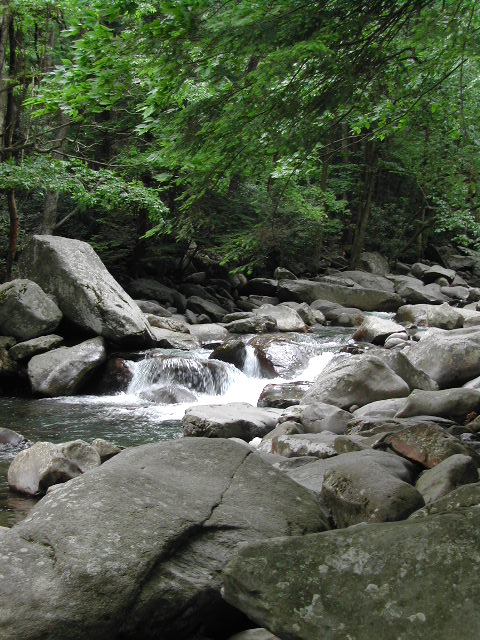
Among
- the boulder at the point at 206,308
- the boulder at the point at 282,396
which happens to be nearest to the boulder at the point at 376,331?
the boulder at the point at 282,396

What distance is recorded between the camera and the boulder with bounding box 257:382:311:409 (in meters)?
9.72

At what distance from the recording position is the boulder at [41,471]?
6031mm

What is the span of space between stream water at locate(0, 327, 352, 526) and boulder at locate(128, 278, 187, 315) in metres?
5.05

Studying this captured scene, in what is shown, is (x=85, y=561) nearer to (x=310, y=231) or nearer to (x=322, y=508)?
(x=322, y=508)

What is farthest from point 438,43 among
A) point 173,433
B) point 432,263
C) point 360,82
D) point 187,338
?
point 432,263

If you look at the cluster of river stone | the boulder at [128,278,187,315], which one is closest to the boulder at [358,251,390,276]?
the boulder at [128,278,187,315]

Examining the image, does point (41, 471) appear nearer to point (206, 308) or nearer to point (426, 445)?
point (426, 445)

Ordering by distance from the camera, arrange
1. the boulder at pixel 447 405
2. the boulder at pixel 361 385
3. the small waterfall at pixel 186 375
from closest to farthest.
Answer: the boulder at pixel 447 405 < the boulder at pixel 361 385 < the small waterfall at pixel 186 375

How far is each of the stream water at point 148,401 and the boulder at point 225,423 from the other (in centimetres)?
73

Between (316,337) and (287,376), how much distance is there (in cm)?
290

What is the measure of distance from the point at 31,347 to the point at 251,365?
413cm

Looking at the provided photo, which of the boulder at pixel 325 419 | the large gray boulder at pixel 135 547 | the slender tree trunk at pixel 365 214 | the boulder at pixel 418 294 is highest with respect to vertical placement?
the slender tree trunk at pixel 365 214

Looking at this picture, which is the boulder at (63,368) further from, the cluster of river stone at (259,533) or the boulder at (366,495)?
the boulder at (366,495)

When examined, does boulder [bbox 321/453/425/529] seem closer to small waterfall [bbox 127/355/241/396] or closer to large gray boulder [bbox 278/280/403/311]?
small waterfall [bbox 127/355/241/396]
